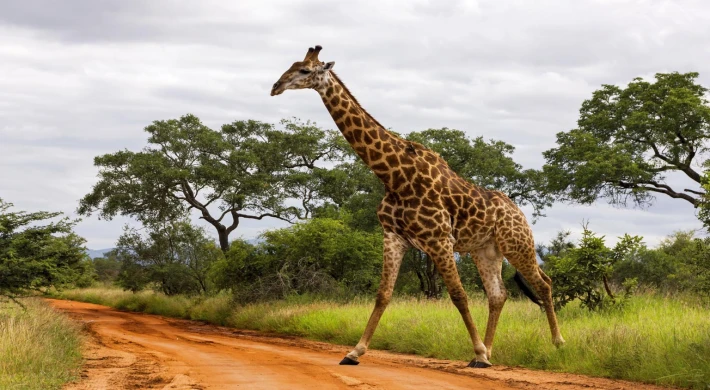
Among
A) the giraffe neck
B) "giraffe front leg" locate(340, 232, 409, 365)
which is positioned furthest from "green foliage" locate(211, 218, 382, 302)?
the giraffe neck

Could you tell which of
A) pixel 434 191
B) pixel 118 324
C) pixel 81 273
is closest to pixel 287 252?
pixel 118 324

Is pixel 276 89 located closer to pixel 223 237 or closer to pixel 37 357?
pixel 37 357

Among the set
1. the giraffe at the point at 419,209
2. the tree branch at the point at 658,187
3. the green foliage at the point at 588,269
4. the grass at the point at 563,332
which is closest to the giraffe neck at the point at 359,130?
the giraffe at the point at 419,209

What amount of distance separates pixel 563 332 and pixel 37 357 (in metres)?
7.43

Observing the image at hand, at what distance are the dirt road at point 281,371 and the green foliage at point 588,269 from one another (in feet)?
11.1

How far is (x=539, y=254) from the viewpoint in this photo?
38.1 meters

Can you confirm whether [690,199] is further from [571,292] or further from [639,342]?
[639,342]

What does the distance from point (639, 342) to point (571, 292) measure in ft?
13.0

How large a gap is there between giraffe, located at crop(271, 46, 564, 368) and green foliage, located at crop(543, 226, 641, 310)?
7.09 feet

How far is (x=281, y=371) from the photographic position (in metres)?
9.30

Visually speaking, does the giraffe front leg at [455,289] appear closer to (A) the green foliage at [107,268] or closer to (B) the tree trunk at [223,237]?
(B) the tree trunk at [223,237]

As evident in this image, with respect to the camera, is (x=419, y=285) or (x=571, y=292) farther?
(x=419, y=285)

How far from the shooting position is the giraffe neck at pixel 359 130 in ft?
34.0

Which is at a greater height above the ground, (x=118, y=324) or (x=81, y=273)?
(x=81, y=273)
